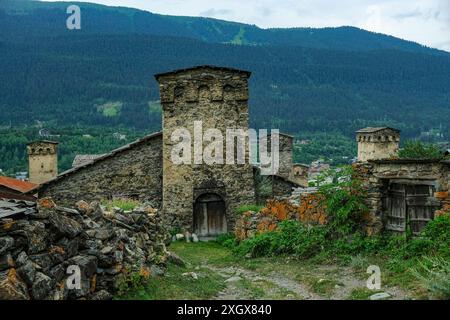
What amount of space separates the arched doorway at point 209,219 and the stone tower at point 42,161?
20.1 metres

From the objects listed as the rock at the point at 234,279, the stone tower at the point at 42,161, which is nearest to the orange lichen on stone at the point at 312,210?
the rock at the point at 234,279

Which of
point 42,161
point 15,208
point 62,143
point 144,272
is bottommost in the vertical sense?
point 62,143

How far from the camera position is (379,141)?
43875mm

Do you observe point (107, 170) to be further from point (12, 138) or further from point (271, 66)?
point (271, 66)

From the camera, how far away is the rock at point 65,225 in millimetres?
7888

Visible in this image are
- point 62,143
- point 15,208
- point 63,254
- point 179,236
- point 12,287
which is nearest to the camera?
point 12,287

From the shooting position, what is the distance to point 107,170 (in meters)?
22.0

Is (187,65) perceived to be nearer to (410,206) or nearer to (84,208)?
(410,206)

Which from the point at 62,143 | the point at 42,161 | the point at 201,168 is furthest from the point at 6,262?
the point at 62,143

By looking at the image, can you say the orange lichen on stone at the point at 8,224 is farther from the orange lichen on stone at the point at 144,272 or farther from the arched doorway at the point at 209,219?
the arched doorway at the point at 209,219

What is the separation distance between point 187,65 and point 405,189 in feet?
483

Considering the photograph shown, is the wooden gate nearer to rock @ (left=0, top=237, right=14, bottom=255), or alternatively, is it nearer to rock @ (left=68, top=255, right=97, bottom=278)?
rock @ (left=68, top=255, right=97, bottom=278)

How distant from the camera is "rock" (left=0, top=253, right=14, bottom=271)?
6.71 m

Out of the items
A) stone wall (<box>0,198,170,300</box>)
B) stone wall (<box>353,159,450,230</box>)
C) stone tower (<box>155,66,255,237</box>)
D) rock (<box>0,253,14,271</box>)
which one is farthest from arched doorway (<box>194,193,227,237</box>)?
rock (<box>0,253,14,271</box>)
